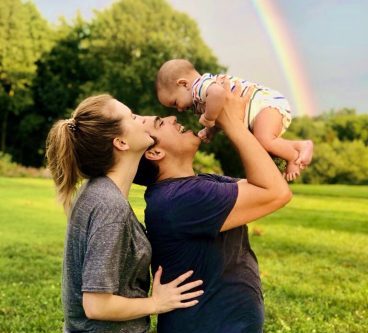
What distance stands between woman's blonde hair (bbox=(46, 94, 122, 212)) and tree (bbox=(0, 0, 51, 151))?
3253cm

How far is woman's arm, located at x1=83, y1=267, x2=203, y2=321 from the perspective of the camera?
2094 millimetres

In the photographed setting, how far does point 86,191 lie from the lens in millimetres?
2195

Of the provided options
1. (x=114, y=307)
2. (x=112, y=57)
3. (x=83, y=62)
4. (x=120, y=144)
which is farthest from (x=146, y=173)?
(x=83, y=62)

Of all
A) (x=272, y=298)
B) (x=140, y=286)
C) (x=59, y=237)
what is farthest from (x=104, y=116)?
(x=59, y=237)

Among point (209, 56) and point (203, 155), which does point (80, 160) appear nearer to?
point (203, 155)

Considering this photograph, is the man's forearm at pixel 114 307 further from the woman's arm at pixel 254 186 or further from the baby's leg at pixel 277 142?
the baby's leg at pixel 277 142

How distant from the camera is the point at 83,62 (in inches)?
1411

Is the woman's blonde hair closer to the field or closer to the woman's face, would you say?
the woman's face

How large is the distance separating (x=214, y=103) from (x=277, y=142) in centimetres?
36

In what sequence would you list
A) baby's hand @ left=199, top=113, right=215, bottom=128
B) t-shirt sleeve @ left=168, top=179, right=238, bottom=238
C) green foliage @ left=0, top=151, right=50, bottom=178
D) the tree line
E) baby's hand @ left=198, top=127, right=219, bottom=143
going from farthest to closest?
1. the tree line
2. green foliage @ left=0, top=151, right=50, bottom=178
3. baby's hand @ left=198, top=127, right=219, bottom=143
4. baby's hand @ left=199, top=113, right=215, bottom=128
5. t-shirt sleeve @ left=168, top=179, right=238, bottom=238

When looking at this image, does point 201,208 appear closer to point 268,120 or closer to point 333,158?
point 268,120

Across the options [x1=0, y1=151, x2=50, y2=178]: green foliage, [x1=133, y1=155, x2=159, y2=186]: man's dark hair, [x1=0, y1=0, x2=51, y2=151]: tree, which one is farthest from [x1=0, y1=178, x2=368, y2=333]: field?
[x1=0, y1=0, x2=51, y2=151]: tree

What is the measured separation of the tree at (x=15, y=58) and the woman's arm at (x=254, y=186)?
32.7m

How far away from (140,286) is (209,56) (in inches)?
1259
